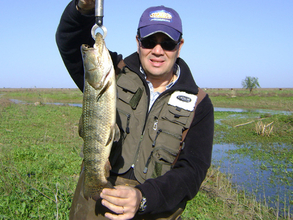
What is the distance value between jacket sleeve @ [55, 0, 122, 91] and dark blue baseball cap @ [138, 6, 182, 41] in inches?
23.8

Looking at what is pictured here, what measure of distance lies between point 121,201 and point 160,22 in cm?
193

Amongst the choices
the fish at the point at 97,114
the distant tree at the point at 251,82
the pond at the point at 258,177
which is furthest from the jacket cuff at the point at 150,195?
the distant tree at the point at 251,82

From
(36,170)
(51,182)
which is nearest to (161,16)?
(51,182)

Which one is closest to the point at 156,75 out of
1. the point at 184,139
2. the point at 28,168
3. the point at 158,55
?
the point at 158,55

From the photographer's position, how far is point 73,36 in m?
2.72

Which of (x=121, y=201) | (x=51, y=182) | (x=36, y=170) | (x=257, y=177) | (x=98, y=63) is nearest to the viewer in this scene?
(x=121, y=201)

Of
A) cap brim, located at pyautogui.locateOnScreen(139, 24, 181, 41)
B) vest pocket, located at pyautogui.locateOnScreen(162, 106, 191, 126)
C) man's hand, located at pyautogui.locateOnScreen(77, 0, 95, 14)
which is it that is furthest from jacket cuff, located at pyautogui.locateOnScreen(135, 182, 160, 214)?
man's hand, located at pyautogui.locateOnScreen(77, 0, 95, 14)

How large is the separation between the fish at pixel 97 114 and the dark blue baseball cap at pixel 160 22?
767 millimetres

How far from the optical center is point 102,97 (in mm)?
2412

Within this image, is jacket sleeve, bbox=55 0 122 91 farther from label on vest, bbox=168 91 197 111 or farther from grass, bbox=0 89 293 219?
grass, bbox=0 89 293 219

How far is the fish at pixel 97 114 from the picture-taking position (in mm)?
2346

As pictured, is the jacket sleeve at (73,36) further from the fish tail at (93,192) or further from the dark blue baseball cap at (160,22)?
the fish tail at (93,192)

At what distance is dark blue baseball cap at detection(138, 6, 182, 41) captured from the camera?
2912 millimetres

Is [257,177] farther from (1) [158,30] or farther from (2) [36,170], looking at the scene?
(1) [158,30]
